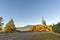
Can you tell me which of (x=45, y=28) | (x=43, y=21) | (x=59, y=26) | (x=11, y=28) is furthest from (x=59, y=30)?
(x=43, y=21)

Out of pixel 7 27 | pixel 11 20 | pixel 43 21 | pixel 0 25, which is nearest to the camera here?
pixel 7 27

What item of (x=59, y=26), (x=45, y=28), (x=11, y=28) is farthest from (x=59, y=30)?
(x=45, y=28)

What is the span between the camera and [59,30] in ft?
117

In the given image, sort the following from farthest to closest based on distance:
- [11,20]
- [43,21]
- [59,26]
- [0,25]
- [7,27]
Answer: [43,21]
[0,25]
[11,20]
[7,27]
[59,26]

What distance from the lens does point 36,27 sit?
271 feet

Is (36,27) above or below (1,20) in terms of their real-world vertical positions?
below

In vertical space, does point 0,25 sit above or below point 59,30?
above

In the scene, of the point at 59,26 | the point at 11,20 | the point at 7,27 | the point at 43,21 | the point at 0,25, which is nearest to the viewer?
the point at 59,26

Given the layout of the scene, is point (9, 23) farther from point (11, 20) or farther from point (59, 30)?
point (59, 30)

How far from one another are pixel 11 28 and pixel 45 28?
24818 mm

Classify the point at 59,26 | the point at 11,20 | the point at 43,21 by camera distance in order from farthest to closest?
the point at 43,21, the point at 11,20, the point at 59,26

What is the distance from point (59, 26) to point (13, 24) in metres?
35.7

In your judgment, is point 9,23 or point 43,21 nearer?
point 9,23

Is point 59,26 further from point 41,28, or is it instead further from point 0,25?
point 0,25
